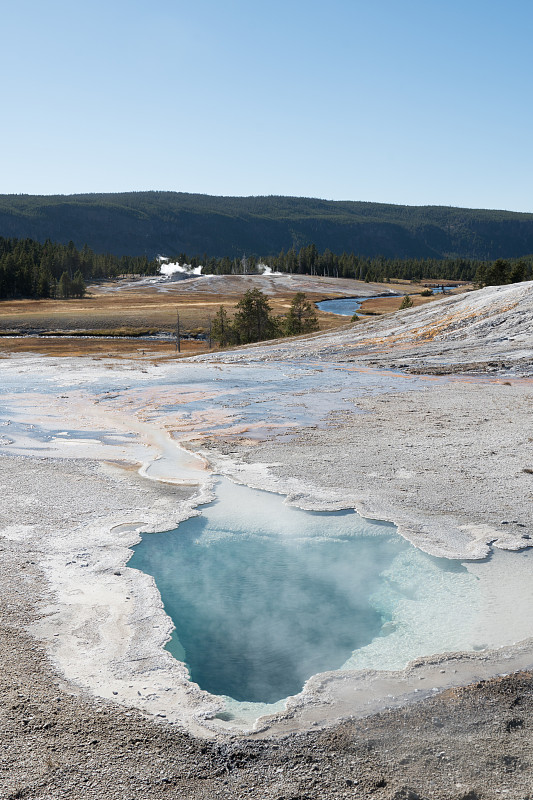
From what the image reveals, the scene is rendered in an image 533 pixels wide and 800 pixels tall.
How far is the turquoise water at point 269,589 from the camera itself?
7.30 m

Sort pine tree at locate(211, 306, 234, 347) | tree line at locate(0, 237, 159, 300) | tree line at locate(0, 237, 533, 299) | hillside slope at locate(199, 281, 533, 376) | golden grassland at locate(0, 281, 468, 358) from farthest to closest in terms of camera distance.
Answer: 1. tree line at locate(0, 237, 159, 300)
2. tree line at locate(0, 237, 533, 299)
3. pine tree at locate(211, 306, 234, 347)
4. golden grassland at locate(0, 281, 468, 358)
5. hillside slope at locate(199, 281, 533, 376)

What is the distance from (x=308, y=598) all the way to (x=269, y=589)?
2.03ft

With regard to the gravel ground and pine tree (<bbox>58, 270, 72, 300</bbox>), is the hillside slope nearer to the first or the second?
the gravel ground

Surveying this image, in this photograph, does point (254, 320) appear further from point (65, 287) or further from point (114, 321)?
point (65, 287)

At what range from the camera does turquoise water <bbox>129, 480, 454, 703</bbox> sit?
730 cm

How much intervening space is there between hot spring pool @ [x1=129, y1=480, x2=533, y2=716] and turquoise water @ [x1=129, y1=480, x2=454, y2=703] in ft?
0.06

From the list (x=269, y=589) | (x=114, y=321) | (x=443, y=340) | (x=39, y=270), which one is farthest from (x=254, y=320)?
(x=39, y=270)

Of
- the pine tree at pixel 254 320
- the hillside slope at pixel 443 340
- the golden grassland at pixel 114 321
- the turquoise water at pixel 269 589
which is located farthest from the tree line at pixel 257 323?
the turquoise water at pixel 269 589

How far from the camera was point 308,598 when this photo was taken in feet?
29.2

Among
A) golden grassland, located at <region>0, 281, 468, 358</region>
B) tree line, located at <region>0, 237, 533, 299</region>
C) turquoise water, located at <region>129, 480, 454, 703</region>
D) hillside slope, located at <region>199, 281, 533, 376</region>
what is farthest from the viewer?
tree line, located at <region>0, 237, 533, 299</region>

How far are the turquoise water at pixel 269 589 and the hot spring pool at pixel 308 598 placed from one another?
0.06ft

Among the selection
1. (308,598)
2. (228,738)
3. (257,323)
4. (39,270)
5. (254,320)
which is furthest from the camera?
(39,270)

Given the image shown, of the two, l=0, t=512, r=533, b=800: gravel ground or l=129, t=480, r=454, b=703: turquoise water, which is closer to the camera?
l=0, t=512, r=533, b=800: gravel ground

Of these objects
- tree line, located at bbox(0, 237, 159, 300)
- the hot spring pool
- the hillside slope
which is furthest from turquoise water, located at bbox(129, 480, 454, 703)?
tree line, located at bbox(0, 237, 159, 300)
